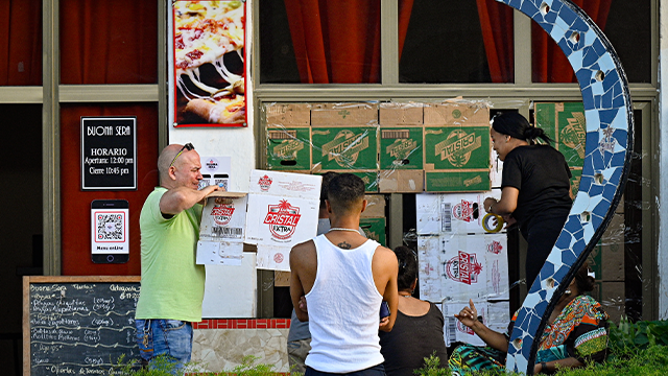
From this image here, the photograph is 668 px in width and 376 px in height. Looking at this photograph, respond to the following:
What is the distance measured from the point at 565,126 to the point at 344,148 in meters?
1.77

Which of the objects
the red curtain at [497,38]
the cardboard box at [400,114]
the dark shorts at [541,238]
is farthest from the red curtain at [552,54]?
the dark shorts at [541,238]

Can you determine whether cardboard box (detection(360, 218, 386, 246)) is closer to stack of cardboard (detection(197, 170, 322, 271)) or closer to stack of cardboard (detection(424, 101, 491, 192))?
stack of cardboard (detection(424, 101, 491, 192))

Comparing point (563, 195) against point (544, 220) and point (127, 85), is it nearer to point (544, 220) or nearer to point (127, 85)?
point (544, 220)

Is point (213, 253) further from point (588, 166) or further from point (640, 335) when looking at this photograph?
point (640, 335)

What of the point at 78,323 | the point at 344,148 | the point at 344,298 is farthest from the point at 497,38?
the point at 78,323

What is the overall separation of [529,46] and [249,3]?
226 cm

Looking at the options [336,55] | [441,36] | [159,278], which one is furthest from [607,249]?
[159,278]

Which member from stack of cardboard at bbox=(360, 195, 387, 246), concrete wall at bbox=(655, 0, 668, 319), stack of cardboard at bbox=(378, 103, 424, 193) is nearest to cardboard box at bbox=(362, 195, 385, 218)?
stack of cardboard at bbox=(360, 195, 387, 246)

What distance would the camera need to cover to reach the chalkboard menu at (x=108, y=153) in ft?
17.9

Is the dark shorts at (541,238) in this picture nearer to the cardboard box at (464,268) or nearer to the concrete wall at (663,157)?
the cardboard box at (464,268)

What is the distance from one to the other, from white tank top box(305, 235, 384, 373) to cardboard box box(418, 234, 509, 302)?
2609 mm

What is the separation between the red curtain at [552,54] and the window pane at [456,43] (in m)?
0.20

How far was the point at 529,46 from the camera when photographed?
553 cm

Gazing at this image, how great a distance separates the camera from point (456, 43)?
18.1 feet
